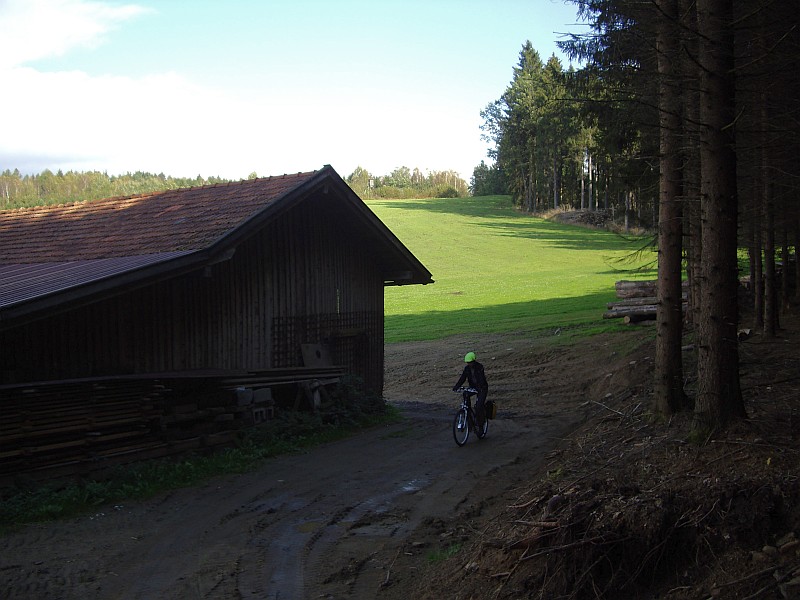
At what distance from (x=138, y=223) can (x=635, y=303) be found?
19316 millimetres

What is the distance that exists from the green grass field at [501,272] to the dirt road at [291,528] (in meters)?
5.27

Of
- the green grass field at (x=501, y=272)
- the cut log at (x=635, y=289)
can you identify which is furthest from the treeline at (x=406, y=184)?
the cut log at (x=635, y=289)

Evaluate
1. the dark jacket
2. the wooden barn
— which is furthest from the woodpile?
the dark jacket

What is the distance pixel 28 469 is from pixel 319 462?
4.66 metres

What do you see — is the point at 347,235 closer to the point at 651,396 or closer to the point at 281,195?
the point at 281,195

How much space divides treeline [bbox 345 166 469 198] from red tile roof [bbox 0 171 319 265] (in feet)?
337

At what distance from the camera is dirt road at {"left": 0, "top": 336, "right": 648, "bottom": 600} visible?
23.8 ft

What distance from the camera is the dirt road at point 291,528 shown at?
7.25 meters

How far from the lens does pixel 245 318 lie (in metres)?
15.6

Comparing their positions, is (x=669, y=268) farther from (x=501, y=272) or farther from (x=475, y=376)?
(x=501, y=272)

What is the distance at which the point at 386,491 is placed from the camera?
35.7ft

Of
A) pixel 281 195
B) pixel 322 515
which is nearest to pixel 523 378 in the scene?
pixel 281 195

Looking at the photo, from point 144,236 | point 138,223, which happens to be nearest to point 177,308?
point 144,236

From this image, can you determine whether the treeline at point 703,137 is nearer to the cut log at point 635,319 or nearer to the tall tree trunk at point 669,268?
the tall tree trunk at point 669,268
